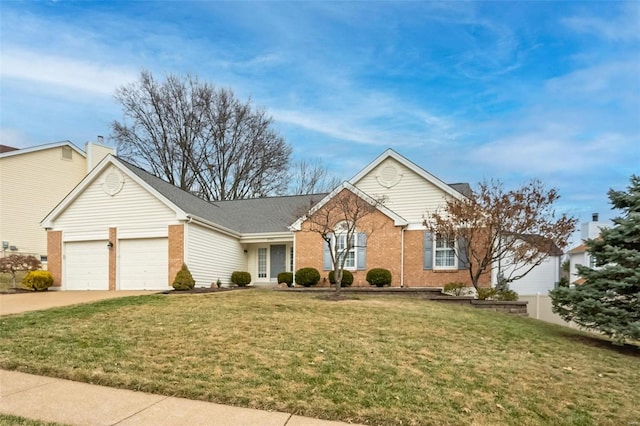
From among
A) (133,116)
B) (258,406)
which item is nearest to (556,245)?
(258,406)

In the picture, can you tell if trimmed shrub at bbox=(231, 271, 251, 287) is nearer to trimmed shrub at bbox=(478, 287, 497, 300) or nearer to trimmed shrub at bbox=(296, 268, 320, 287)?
trimmed shrub at bbox=(296, 268, 320, 287)

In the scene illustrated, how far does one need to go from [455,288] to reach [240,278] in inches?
386

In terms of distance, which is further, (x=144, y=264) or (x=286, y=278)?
(x=286, y=278)

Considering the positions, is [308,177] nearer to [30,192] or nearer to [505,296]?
[30,192]

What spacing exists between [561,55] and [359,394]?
1325cm

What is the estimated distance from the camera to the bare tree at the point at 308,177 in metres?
39.9

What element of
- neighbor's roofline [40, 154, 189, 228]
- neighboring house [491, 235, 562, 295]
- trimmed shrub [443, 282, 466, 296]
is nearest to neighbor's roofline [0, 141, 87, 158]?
neighbor's roofline [40, 154, 189, 228]

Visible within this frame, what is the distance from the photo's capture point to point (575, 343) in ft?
30.8

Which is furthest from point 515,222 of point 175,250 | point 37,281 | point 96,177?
point 37,281

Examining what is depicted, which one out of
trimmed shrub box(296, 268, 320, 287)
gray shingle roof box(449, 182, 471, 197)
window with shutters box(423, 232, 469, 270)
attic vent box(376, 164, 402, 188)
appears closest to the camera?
window with shutters box(423, 232, 469, 270)

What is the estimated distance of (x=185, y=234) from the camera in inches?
672

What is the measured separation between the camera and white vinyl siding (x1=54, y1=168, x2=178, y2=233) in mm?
17688

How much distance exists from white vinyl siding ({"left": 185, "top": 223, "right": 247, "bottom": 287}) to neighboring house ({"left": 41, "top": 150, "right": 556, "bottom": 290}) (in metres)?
0.04

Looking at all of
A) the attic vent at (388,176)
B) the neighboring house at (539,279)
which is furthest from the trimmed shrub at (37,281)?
the neighboring house at (539,279)
